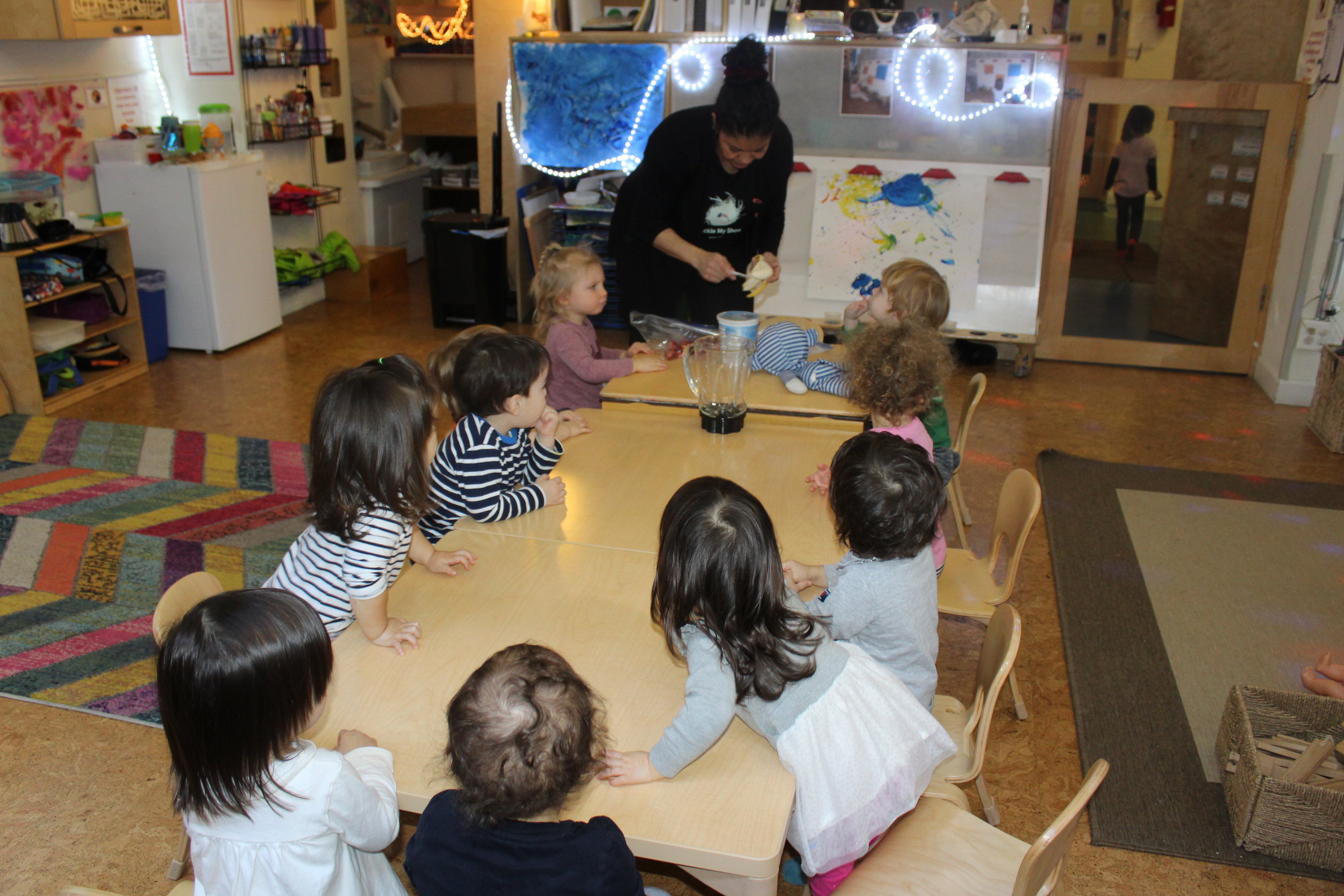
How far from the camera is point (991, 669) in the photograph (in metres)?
1.72

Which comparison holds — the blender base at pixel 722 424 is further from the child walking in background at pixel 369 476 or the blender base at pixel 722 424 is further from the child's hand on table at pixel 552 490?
the child walking in background at pixel 369 476

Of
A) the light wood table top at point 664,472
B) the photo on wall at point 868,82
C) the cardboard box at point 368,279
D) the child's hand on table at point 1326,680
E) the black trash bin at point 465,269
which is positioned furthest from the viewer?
the cardboard box at point 368,279

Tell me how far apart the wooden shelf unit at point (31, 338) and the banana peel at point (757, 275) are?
2.92 metres

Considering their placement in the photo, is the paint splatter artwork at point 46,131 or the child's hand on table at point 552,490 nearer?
the child's hand on table at point 552,490

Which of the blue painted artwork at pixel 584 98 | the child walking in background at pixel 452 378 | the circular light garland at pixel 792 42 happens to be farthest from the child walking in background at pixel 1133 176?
the child walking in background at pixel 452 378

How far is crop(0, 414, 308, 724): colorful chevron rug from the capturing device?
2.52 metres

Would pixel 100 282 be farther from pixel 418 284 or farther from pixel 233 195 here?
pixel 418 284

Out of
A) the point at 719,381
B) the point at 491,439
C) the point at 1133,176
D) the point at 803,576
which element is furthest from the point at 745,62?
the point at 1133,176

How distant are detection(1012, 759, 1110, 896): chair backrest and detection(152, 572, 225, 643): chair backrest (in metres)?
1.16

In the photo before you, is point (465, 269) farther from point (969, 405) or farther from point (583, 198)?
point (969, 405)

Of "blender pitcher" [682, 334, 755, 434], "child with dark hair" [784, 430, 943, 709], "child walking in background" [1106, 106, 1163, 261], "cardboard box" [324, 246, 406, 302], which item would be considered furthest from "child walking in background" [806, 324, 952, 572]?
"cardboard box" [324, 246, 406, 302]

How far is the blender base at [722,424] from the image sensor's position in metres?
2.42

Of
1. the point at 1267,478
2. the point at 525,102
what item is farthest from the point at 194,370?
the point at 1267,478

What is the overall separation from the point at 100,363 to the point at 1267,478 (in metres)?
5.00
